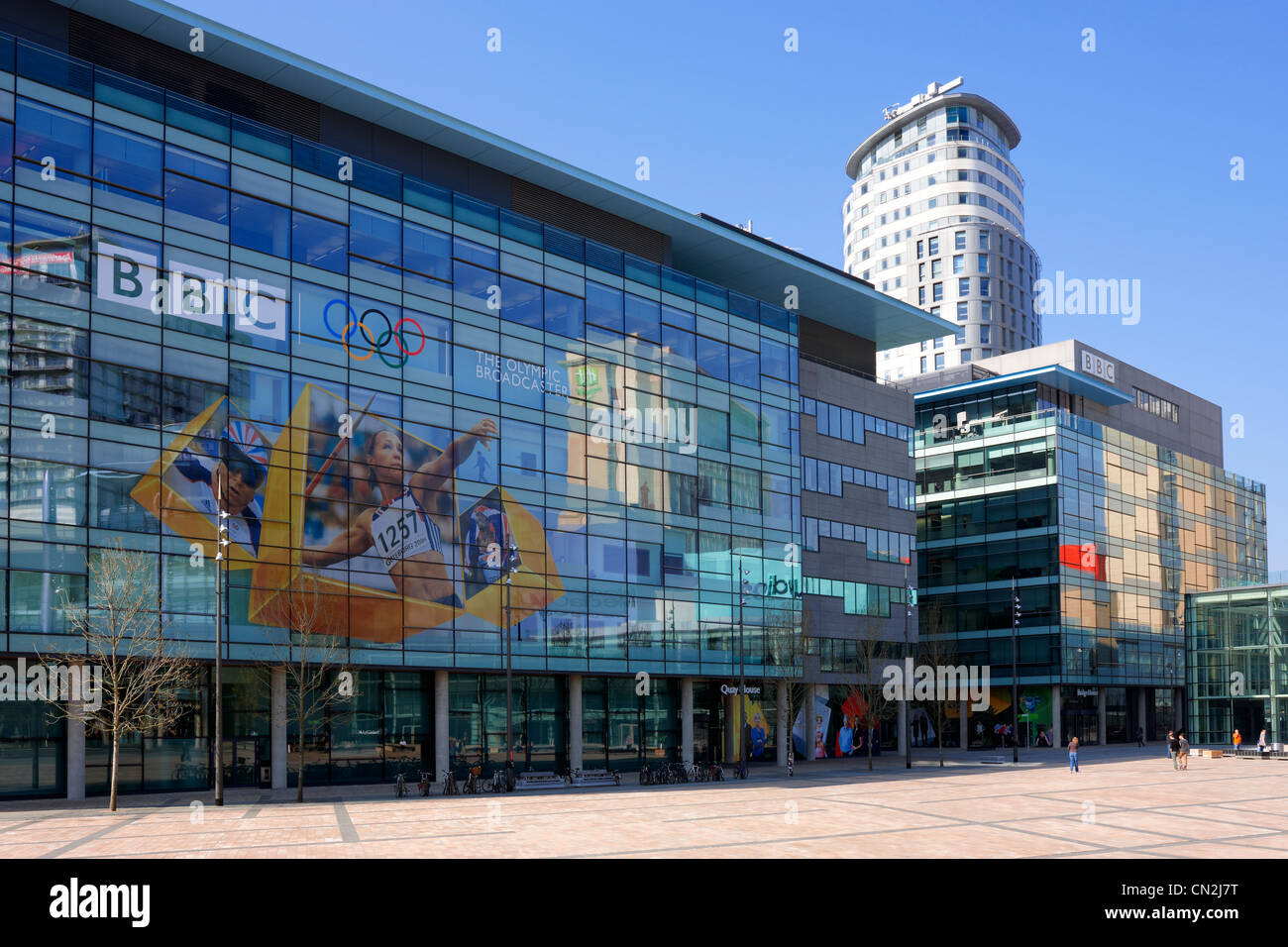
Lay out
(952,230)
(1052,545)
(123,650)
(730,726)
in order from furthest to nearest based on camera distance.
Answer: (952,230) → (1052,545) → (730,726) → (123,650)

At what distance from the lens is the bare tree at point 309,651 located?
40656 millimetres

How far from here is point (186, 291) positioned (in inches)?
1572

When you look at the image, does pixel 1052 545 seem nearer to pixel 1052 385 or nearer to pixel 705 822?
pixel 1052 385

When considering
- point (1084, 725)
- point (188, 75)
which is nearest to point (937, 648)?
point (1084, 725)

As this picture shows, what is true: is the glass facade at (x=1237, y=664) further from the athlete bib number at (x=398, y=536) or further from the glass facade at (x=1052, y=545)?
the athlete bib number at (x=398, y=536)

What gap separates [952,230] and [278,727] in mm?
120551

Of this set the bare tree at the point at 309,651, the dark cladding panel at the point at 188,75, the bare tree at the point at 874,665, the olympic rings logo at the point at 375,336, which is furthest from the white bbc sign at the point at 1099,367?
the bare tree at the point at 309,651

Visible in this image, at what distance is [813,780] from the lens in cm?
4816

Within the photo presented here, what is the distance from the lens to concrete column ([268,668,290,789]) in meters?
41.3

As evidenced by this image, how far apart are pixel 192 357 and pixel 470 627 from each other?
Result: 15091 millimetres

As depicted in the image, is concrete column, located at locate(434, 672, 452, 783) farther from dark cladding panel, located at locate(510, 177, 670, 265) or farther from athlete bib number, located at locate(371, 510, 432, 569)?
dark cladding panel, located at locate(510, 177, 670, 265)
